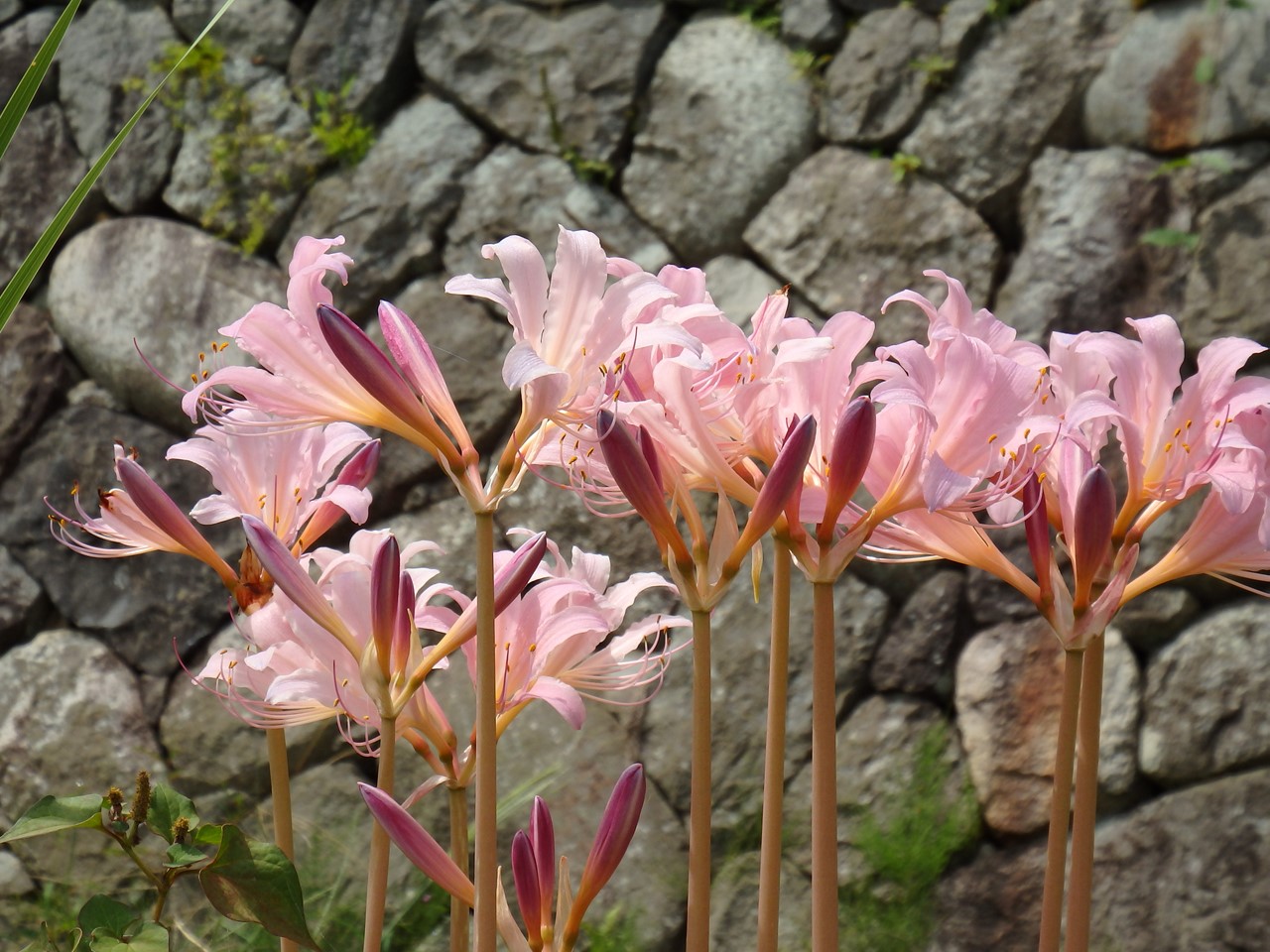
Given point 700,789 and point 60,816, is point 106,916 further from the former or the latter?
point 700,789

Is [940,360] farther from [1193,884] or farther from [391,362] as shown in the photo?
[1193,884]

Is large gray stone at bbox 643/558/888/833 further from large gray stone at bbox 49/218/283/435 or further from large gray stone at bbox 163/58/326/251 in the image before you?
large gray stone at bbox 163/58/326/251

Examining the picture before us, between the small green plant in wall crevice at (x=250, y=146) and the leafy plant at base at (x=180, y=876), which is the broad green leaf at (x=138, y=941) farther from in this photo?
the small green plant in wall crevice at (x=250, y=146)

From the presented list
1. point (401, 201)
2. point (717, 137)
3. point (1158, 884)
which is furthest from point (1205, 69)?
point (401, 201)

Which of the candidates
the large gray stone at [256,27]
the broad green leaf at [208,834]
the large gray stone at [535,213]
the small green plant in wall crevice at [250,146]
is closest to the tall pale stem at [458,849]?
the broad green leaf at [208,834]

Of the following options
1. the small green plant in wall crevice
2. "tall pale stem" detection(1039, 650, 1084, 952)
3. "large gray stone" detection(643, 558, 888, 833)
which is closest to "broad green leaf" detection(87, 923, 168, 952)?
"tall pale stem" detection(1039, 650, 1084, 952)

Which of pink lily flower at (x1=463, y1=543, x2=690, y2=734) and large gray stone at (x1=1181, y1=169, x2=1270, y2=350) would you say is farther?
large gray stone at (x1=1181, y1=169, x2=1270, y2=350)
